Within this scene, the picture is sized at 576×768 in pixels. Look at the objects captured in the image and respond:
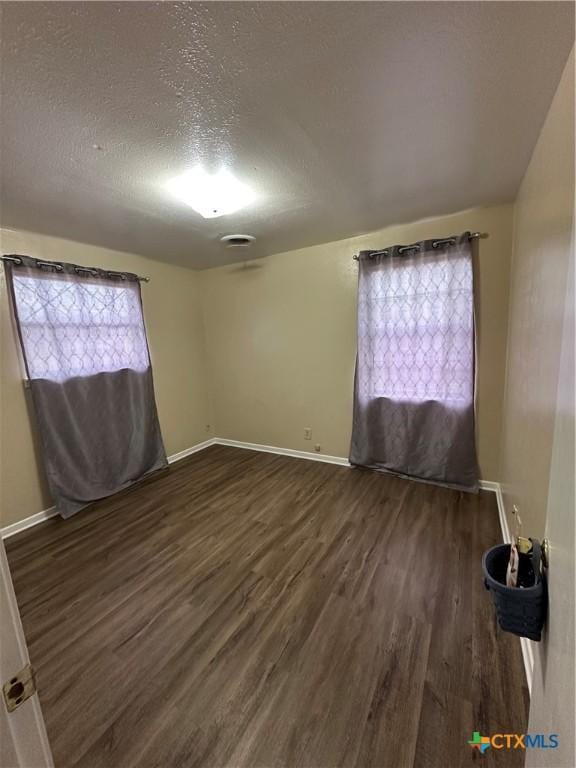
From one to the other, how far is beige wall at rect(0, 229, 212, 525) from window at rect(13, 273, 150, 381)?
0.44 feet

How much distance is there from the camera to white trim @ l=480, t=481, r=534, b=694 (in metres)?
1.24

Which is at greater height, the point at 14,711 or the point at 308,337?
the point at 308,337

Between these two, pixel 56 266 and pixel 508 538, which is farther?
pixel 56 266

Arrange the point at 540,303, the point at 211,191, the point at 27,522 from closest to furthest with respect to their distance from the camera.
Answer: the point at 540,303 → the point at 211,191 → the point at 27,522

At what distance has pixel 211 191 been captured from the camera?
6.21 ft

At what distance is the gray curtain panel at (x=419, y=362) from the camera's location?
2.60m

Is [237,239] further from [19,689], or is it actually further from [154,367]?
[19,689]

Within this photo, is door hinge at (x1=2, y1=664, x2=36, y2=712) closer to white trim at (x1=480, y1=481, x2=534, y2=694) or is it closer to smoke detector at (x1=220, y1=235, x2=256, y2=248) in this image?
white trim at (x1=480, y1=481, x2=534, y2=694)

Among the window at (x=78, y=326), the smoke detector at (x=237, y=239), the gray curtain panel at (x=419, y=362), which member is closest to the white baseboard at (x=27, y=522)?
the window at (x=78, y=326)

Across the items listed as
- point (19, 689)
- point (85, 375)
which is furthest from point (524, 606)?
point (85, 375)

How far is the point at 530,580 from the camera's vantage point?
103 cm

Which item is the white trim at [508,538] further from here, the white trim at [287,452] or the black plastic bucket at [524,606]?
the white trim at [287,452]

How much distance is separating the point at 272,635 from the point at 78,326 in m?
2.79

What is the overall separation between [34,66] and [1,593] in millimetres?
1541
